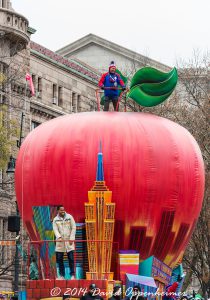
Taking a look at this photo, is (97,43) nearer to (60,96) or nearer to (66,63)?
(66,63)

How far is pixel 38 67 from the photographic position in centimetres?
7019

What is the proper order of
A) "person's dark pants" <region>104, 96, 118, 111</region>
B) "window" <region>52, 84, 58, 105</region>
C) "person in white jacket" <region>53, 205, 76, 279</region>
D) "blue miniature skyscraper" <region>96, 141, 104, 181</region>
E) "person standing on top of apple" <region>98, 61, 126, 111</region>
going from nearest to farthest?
1. "person in white jacket" <region>53, 205, 76, 279</region>
2. "blue miniature skyscraper" <region>96, 141, 104, 181</region>
3. "person standing on top of apple" <region>98, 61, 126, 111</region>
4. "person's dark pants" <region>104, 96, 118, 111</region>
5. "window" <region>52, 84, 58, 105</region>

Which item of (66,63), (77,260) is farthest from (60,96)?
(77,260)

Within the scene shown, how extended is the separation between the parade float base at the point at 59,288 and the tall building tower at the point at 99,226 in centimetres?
58

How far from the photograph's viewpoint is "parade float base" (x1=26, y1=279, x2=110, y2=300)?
29031 mm

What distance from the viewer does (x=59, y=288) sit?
2916 centimetres

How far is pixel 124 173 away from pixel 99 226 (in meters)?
1.38

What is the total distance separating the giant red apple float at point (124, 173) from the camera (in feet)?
99.2

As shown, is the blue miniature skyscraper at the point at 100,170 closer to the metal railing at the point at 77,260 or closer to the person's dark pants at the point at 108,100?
the metal railing at the point at 77,260

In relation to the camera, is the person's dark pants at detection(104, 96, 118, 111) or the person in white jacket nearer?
the person in white jacket

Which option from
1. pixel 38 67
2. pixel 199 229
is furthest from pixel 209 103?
pixel 38 67

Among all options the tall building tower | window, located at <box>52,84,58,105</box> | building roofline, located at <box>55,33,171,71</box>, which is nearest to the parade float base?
the tall building tower

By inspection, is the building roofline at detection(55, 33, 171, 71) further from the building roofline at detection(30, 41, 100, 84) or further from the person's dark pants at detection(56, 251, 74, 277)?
→ the person's dark pants at detection(56, 251, 74, 277)

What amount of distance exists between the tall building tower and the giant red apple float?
0.46 m
